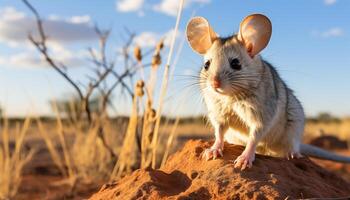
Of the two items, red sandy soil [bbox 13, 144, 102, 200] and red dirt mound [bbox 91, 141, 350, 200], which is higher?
red dirt mound [bbox 91, 141, 350, 200]

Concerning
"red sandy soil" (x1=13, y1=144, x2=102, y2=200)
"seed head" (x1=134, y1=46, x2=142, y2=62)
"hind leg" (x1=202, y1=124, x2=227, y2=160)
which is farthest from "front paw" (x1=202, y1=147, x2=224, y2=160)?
"red sandy soil" (x1=13, y1=144, x2=102, y2=200)

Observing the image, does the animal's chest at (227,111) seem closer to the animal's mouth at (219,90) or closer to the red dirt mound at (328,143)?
the animal's mouth at (219,90)

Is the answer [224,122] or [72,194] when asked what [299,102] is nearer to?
[224,122]

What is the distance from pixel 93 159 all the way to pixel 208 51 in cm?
496

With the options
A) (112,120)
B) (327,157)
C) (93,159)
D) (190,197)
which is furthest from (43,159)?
(190,197)

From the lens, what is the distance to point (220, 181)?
2.97 metres

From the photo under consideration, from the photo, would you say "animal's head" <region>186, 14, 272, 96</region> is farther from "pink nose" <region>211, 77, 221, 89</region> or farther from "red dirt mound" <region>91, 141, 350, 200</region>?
"red dirt mound" <region>91, 141, 350, 200</region>

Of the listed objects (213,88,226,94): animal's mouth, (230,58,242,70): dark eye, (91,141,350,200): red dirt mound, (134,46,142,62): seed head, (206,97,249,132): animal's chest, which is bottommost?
(91,141,350,200): red dirt mound

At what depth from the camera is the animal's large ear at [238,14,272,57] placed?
382 centimetres

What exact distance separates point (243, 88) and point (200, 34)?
642mm

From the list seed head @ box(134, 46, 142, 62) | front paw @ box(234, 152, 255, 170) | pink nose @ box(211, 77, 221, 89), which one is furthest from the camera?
seed head @ box(134, 46, 142, 62)

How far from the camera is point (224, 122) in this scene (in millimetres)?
3840

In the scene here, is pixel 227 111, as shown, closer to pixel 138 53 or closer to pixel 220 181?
pixel 220 181

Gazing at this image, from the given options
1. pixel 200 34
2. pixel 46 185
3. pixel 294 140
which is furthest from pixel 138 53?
pixel 46 185
